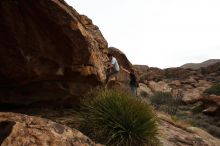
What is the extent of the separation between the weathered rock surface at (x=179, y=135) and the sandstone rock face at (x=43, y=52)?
10.2 ft

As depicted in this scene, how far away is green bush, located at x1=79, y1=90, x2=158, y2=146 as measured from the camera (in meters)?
10.5

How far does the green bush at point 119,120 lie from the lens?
34.3ft

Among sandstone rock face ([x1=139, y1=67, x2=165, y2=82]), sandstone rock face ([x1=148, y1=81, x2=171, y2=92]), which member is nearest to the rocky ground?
sandstone rock face ([x1=148, y1=81, x2=171, y2=92])

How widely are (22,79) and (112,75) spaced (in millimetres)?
4281

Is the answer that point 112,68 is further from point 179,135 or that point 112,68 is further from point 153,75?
point 153,75

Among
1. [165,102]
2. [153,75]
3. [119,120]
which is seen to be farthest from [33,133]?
[153,75]

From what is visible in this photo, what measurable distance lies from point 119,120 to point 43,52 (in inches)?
119

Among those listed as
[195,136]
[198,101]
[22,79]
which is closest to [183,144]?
[195,136]

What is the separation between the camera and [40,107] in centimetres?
1271

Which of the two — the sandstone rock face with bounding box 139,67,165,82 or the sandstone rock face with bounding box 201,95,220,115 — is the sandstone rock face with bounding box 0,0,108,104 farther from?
the sandstone rock face with bounding box 139,67,165,82

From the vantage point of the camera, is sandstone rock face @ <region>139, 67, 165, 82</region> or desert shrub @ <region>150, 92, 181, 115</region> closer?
desert shrub @ <region>150, 92, 181, 115</region>

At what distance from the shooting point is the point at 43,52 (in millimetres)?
11445

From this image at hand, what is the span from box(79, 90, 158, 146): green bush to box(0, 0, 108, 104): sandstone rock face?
135 centimetres

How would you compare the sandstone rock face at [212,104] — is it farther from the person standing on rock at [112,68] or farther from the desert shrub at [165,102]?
the person standing on rock at [112,68]
